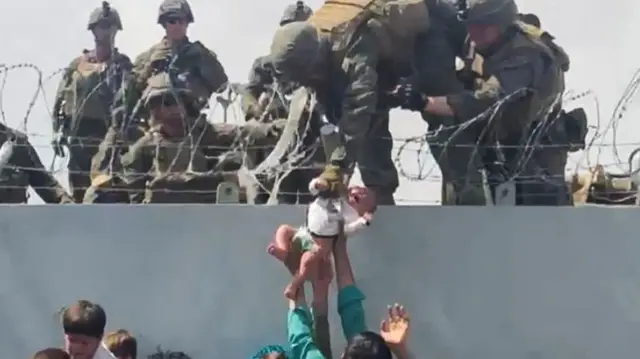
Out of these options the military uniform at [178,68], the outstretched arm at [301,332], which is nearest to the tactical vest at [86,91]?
the military uniform at [178,68]

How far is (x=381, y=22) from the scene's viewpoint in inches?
243

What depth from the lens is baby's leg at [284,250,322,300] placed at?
17.1ft

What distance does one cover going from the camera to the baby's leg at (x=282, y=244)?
206 inches

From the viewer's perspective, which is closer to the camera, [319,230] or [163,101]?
[319,230]

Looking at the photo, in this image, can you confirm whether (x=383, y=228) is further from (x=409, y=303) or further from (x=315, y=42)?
(x=315, y=42)

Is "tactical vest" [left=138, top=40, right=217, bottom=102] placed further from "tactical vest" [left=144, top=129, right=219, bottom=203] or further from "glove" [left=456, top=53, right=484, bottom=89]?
"glove" [left=456, top=53, right=484, bottom=89]

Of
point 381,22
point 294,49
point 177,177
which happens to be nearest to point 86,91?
point 177,177

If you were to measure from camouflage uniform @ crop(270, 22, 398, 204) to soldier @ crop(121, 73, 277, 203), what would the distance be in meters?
0.60

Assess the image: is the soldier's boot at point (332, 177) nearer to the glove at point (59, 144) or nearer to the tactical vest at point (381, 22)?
the tactical vest at point (381, 22)

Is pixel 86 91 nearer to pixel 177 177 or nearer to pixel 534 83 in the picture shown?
pixel 177 177

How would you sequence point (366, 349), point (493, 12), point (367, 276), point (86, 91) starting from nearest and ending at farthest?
point (366, 349)
point (367, 276)
point (493, 12)
point (86, 91)

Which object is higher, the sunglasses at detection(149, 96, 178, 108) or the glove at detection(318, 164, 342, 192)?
the sunglasses at detection(149, 96, 178, 108)

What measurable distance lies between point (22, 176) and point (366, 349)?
324cm

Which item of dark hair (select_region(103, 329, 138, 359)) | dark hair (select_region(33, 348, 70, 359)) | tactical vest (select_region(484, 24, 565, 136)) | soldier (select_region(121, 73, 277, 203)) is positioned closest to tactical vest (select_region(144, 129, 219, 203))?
soldier (select_region(121, 73, 277, 203))
